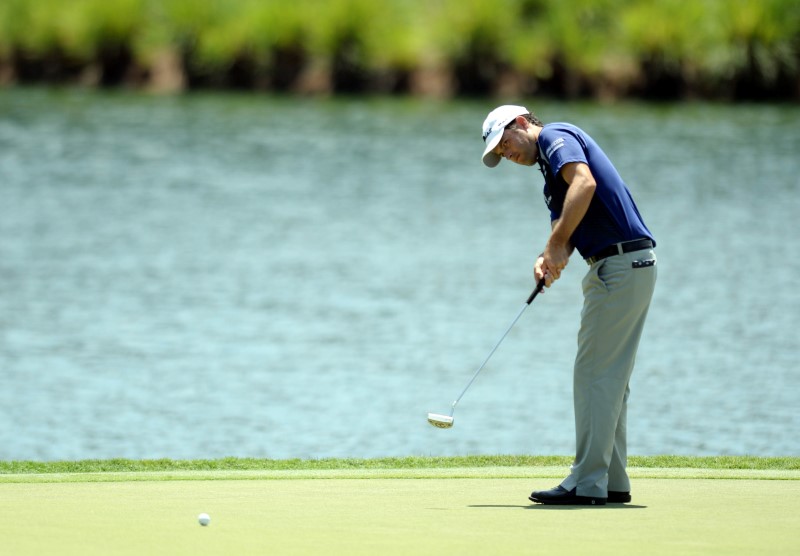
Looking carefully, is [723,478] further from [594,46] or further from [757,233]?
[594,46]

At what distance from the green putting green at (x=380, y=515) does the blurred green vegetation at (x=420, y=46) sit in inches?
1677

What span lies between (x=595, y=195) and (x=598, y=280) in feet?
1.19

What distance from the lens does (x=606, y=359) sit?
6.74 meters

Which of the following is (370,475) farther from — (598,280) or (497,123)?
(497,123)

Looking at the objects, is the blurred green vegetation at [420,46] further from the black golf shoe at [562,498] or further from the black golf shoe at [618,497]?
the black golf shoe at [562,498]

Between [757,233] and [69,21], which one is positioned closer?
[757,233]

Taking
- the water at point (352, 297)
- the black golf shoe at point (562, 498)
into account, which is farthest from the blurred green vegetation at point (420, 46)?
the black golf shoe at point (562, 498)

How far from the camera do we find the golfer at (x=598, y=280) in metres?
6.63

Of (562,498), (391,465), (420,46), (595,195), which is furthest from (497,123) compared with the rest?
(420,46)

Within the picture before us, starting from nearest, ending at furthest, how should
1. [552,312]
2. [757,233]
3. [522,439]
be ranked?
[522,439] → [552,312] → [757,233]

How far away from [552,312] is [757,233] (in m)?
7.22

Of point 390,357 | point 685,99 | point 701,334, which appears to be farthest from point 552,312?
point 685,99

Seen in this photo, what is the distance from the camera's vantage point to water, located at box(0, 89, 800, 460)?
1379 cm

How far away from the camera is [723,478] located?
7.18 metres
